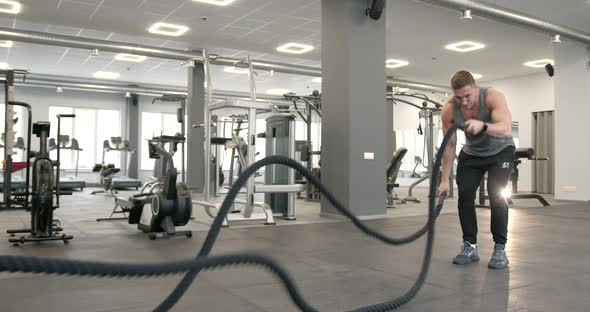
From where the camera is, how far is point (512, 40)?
30.2ft

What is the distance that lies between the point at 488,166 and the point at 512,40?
23.8 ft

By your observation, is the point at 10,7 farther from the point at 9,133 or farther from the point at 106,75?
the point at 106,75

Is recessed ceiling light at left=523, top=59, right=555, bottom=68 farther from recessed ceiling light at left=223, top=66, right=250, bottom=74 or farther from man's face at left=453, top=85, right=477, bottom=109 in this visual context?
man's face at left=453, top=85, right=477, bottom=109

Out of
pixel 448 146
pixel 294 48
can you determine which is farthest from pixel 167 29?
pixel 448 146

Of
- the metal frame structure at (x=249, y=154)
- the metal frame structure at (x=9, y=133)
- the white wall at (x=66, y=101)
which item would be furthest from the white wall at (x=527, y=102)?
the white wall at (x=66, y=101)

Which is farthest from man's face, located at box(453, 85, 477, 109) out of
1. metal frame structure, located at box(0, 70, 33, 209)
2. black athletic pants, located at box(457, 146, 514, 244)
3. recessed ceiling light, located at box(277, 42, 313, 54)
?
recessed ceiling light, located at box(277, 42, 313, 54)

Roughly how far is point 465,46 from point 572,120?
2433mm

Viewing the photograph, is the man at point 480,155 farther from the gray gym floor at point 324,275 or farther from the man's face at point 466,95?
the gray gym floor at point 324,275

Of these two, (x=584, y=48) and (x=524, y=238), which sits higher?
(x=584, y=48)

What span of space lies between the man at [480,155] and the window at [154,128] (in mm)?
14046

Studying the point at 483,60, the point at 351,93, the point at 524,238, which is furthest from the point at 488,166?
the point at 483,60

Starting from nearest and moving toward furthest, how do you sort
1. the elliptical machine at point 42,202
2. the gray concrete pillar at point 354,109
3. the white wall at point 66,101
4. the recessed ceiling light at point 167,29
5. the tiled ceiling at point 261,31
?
the elliptical machine at point 42,202, the gray concrete pillar at point 354,109, the tiled ceiling at point 261,31, the recessed ceiling light at point 167,29, the white wall at point 66,101

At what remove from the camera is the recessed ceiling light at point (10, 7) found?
730cm

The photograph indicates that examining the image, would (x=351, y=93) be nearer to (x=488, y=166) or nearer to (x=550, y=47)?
(x=488, y=166)
